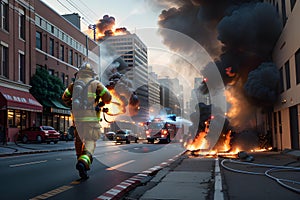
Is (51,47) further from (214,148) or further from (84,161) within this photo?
(84,161)

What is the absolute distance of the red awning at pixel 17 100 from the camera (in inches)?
987

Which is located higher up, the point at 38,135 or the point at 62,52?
the point at 62,52

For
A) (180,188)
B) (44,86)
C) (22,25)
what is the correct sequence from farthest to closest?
(44,86) → (22,25) → (180,188)

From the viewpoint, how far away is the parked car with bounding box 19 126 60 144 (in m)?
26.9

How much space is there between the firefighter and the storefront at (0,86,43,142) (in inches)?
755

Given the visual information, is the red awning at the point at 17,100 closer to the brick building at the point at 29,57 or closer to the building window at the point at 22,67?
the brick building at the point at 29,57

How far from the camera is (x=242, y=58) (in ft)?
59.4

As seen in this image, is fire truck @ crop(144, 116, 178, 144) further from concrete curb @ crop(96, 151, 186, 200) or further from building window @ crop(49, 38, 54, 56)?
concrete curb @ crop(96, 151, 186, 200)

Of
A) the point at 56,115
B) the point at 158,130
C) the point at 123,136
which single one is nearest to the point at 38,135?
the point at 123,136

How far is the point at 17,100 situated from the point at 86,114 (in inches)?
852

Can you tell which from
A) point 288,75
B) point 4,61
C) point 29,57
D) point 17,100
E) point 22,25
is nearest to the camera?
point 288,75

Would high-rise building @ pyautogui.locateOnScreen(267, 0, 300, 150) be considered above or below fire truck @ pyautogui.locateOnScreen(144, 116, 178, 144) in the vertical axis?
above

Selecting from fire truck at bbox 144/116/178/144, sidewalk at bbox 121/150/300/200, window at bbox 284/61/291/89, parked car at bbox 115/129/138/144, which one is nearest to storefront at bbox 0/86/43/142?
parked car at bbox 115/129/138/144

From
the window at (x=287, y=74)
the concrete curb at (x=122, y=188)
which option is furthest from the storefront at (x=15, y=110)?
the window at (x=287, y=74)
